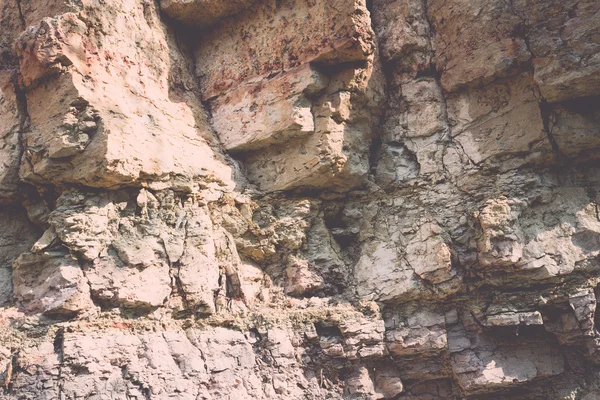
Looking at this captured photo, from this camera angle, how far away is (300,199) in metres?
5.03

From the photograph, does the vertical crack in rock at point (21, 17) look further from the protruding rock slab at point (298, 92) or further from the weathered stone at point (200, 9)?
the protruding rock slab at point (298, 92)

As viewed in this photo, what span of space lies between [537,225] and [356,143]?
1761 millimetres

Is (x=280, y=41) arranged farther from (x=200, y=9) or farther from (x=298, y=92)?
(x=200, y=9)

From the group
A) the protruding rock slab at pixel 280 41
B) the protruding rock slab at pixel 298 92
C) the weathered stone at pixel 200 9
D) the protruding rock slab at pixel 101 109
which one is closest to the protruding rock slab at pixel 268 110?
the protruding rock slab at pixel 298 92

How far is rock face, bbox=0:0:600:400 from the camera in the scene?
4031 mm

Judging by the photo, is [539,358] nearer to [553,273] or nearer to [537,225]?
[553,273]

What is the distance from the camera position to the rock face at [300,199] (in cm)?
403

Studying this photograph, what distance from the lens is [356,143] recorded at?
5.03m

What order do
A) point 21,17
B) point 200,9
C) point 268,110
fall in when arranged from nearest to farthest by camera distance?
point 21,17 < point 268,110 < point 200,9

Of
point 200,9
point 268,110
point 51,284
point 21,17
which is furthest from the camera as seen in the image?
point 200,9

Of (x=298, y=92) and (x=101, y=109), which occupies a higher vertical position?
(x=298, y=92)

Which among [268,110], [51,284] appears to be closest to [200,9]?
[268,110]

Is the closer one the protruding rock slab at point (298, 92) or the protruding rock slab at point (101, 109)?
the protruding rock slab at point (101, 109)

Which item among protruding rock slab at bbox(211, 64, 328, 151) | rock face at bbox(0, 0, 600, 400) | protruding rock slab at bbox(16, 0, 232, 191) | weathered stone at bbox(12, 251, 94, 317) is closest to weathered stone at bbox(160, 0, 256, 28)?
rock face at bbox(0, 0, 600, 400)
